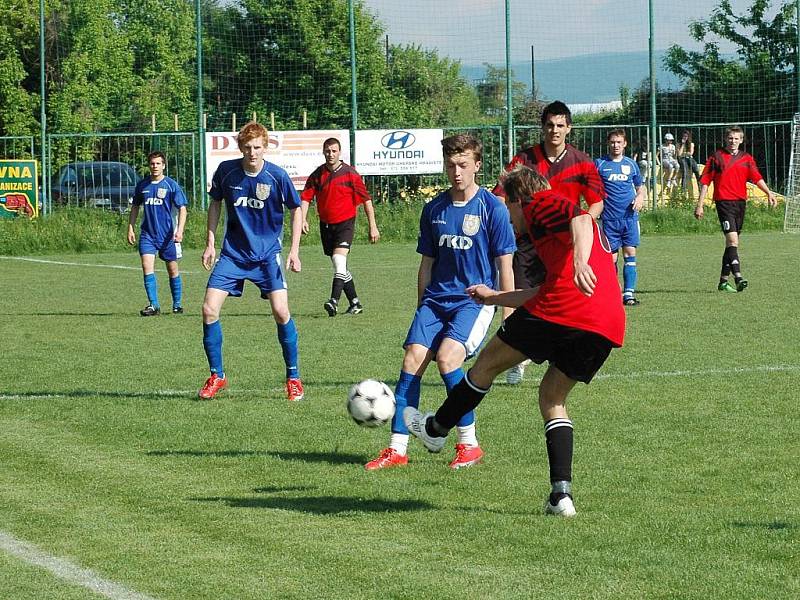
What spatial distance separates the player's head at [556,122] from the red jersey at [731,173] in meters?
8.15

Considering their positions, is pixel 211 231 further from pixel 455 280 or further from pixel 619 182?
pixel 619 182

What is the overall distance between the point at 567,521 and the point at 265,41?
32.6 m

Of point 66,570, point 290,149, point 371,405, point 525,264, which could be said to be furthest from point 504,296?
point 290,149

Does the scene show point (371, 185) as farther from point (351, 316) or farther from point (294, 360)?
point (294, 360)

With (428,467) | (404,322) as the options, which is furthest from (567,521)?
(404,322)

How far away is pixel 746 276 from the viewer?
742 inches

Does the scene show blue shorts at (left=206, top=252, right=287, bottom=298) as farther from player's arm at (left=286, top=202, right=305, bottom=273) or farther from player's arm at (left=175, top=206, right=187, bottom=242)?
player's arm at (left=175, top=206, right=187, bottom=242)

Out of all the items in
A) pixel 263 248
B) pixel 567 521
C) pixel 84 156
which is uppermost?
pixel 84 156

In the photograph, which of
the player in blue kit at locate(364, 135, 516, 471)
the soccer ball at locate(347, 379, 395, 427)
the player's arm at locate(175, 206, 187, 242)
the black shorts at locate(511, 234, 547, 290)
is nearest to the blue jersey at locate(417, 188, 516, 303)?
the player in blue kit at locate(364, 135, 516, 471)

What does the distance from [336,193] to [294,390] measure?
6.60 m

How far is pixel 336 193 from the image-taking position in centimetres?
1554

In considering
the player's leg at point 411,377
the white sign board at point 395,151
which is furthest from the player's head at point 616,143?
the white sign board at point 395,151

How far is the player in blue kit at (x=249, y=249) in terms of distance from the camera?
938 centimetres

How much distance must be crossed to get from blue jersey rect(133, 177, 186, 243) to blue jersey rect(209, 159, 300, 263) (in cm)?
629
